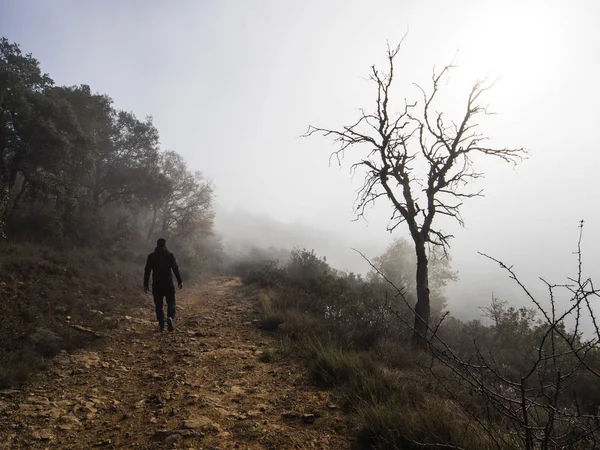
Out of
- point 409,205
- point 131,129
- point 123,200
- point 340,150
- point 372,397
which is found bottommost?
point 372,397

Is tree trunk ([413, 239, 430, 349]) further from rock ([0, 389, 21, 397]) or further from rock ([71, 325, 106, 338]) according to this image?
rock ([0, 389, 21, 397])

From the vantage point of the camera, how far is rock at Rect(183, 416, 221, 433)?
11.8ft

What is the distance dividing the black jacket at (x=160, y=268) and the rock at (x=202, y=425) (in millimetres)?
4719

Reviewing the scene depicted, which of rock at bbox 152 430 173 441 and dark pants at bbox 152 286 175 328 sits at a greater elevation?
dark pants at bbox 152 286 175 328

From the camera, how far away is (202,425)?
12.1 ft

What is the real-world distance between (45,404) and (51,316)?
3.65 m

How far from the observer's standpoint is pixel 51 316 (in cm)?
694

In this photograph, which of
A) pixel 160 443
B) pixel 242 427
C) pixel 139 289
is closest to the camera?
pixel 160 443

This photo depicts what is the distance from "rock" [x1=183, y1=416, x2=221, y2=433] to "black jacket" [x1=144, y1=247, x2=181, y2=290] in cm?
472

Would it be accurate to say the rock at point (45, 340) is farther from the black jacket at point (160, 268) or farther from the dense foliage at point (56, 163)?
the dense foliage at point (56, 163)

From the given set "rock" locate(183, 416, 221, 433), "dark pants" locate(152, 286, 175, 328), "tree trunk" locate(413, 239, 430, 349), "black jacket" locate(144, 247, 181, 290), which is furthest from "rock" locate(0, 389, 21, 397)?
"tree trunk" locate(413, 239, 430, 349)

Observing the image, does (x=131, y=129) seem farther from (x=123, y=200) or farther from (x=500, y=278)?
(x=500, y=278)

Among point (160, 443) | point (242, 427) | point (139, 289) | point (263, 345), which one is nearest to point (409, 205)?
point (263, 345)

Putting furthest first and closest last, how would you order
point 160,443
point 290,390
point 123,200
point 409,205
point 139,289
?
point 123,200 < point 139,289 < point 409,205 < point 290,390 < point 160,443
